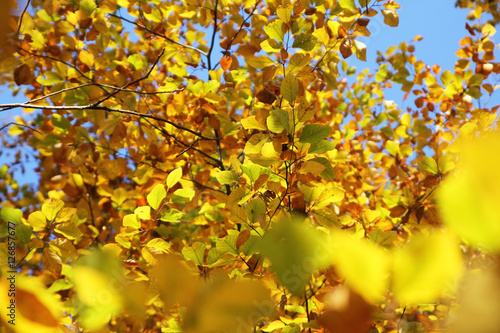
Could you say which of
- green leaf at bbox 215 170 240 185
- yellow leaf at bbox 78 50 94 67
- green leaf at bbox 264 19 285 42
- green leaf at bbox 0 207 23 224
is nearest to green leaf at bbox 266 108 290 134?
green leaf at bbox 215 170 240 185

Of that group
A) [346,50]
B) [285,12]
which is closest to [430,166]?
[346,50]

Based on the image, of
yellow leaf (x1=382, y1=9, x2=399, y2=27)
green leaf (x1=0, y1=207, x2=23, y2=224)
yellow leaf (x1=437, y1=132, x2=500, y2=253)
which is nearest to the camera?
yellow leaf (x1=437, y1=132, x2=500, y2=253)

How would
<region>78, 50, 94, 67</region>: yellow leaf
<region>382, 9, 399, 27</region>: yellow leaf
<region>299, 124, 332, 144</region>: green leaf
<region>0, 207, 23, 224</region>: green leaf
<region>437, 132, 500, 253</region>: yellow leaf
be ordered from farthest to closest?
<region>78, 50, 94, 67</region>: yellow leaf < <region>382, 9, 399, 27</region>: yellow leaf < <region>299, 124, 332, 144</region>: green leaf < <region>0, 207, 23, 224</region>: green leaf < <region>437, 132, 500, 253</region>: yellow leaf

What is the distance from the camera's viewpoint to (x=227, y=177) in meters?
1.00

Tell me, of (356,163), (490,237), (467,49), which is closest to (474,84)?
(467,49)

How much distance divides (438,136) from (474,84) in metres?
0.31

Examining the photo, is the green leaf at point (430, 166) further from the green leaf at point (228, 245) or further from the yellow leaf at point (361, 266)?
the yellow leaf at point (361, 266)

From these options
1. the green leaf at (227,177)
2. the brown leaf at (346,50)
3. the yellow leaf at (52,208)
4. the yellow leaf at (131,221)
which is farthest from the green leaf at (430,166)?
the yellow leaf at (52,208)

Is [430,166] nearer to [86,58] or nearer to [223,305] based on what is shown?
[223,305]

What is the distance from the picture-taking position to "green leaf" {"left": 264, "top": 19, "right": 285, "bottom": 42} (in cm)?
103

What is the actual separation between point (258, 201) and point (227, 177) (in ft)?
0.50

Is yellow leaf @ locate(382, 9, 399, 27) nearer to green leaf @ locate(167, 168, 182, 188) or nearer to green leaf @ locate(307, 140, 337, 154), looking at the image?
green leaf @ locate(307, 140, 337, 154)

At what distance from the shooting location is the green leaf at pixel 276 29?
40.6 inches

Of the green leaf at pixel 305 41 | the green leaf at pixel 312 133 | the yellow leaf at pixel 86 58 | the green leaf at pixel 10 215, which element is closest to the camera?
the green leaf at pixel 10 215
